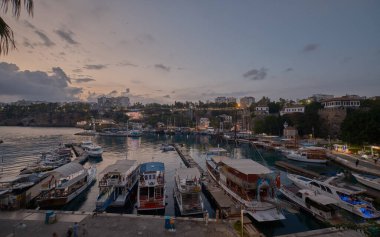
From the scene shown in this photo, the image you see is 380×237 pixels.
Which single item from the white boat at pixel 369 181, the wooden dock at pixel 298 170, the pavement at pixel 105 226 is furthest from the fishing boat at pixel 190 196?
the white boat at pixel 369 181

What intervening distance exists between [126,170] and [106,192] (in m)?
2.78

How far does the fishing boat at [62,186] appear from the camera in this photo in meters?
20.8

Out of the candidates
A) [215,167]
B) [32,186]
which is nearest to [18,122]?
[32,186]

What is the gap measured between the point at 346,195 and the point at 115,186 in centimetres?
2124

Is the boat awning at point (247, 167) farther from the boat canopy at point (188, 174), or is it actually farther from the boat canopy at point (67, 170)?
the boat canopy at point (67, 170)

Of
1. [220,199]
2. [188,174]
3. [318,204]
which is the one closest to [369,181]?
[318,204]

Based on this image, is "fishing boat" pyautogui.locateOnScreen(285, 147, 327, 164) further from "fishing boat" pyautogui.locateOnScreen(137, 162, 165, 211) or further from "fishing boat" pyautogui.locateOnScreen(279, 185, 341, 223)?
"fishing boat" pyautogui.locateOnScreen(137, 162, 165, 211)

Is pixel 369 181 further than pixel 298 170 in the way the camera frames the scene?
No

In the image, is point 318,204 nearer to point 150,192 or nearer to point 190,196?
point 190,196

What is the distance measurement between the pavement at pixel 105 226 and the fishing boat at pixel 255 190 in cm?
511

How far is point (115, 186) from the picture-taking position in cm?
2180

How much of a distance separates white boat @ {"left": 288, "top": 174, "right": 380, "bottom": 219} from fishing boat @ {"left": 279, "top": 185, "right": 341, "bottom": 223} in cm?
87

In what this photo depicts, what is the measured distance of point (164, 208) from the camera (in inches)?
812

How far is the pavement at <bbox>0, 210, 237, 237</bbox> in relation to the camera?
12.7 meters
